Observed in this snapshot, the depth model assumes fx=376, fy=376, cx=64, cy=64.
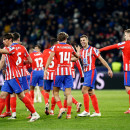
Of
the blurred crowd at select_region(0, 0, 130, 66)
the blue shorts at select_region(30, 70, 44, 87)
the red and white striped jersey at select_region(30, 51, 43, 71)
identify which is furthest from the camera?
the blurred crowd at select_region(0, 0, 130, 66)

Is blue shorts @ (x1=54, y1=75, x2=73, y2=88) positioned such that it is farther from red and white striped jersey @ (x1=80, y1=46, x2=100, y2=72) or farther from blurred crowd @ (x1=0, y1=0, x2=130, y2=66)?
blurred crowd @ (x1=0, y1=0, x2=130, y2=66)

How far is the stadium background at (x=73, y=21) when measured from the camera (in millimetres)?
22000

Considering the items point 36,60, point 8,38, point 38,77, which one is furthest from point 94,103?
point 36,60

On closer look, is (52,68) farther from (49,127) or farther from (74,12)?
(74,12)

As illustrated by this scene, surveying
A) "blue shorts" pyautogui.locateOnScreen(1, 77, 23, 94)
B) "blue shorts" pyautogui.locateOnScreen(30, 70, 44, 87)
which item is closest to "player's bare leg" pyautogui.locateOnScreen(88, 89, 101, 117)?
"blue shorts" pyautogui.locateOnScreen(1, 77, 23, 94)

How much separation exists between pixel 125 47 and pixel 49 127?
11.3 feet

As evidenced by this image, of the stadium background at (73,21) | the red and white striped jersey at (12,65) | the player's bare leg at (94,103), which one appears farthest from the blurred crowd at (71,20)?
the red and white striped jersey at (12,65)

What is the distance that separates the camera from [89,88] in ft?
31.7

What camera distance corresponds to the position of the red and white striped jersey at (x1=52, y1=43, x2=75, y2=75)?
9125 millimetres

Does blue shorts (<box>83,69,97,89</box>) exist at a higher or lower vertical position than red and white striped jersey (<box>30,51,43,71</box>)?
lower

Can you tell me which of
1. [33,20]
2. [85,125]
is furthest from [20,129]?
[33,20]

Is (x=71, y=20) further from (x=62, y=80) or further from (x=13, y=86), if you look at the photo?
(x=13, y=86)

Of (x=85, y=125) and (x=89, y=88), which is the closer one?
(x=85, y=125)

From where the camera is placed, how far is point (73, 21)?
25.2 metres
